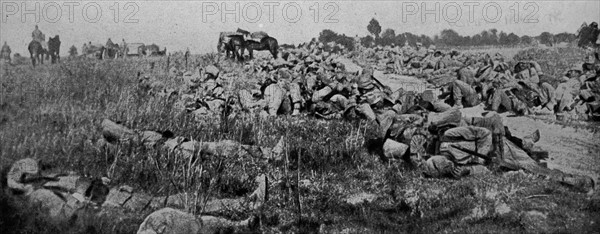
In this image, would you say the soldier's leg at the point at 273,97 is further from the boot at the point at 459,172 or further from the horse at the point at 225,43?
the boot at the point at 459,172

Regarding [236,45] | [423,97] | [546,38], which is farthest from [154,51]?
[546,38]

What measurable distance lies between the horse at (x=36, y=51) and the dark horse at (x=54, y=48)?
0.33 ft

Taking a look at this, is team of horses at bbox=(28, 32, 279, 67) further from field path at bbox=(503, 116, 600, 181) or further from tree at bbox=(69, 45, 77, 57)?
field path at bbox=(503, 116, 600, 181)

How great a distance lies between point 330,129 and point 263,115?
3.00 feet

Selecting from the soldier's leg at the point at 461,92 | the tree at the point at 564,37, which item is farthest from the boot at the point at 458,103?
the tree at the point at 564,37

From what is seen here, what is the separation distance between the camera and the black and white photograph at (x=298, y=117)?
6.20 meters

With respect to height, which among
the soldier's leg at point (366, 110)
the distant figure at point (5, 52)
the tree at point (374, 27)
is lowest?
the soldier's leg at point (366, 110)

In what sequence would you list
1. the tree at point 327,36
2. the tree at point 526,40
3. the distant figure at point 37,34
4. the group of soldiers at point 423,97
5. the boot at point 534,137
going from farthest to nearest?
1. the tree at point 526,40
2. the tree at point 327,36
3. the boot at point 534,137
4. the group of soldiers at point 423,97
5. the distant figure at point 37,34

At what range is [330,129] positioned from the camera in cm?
696

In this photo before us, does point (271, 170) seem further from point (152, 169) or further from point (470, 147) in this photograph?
point (470, 147)

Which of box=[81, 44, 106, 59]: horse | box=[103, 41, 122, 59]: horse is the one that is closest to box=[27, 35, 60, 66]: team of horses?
box=[81, 44, 106, 59]: horse

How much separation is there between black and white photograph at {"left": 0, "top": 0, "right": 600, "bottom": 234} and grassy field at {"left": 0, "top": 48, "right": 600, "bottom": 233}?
0.02 metres

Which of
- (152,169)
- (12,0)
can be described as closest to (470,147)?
(152,169)

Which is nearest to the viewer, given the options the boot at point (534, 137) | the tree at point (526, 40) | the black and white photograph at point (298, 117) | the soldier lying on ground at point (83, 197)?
the soldier lying on ground at point (83, 197)
